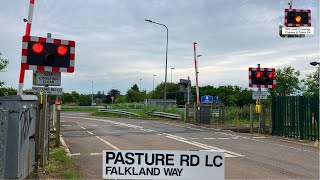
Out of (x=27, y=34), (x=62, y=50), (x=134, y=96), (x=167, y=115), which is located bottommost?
(x=167, y=115)

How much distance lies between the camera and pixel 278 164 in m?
10.6

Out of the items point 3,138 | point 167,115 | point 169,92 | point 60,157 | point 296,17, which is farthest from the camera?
point 169,92

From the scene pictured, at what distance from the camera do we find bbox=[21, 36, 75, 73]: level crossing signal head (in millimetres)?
8570

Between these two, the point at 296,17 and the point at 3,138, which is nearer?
the point at 3,138

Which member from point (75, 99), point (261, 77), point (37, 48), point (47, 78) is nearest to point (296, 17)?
point (261, 77)

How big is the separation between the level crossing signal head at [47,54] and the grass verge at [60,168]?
2147 mm

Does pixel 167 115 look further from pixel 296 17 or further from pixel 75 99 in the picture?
pixel 75 99

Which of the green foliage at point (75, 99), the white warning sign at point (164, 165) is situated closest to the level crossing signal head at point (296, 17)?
the white warning sign at point (164, 165)

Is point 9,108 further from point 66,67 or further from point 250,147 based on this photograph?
point 250,147

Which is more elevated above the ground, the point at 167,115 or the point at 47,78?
the point at 47,78

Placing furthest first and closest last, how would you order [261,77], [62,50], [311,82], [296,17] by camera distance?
[311,82], [261,77], [296,17], [62,50]

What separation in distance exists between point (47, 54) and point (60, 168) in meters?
2.53

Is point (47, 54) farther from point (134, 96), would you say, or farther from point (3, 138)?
point (134, 96)

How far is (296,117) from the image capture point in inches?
725
